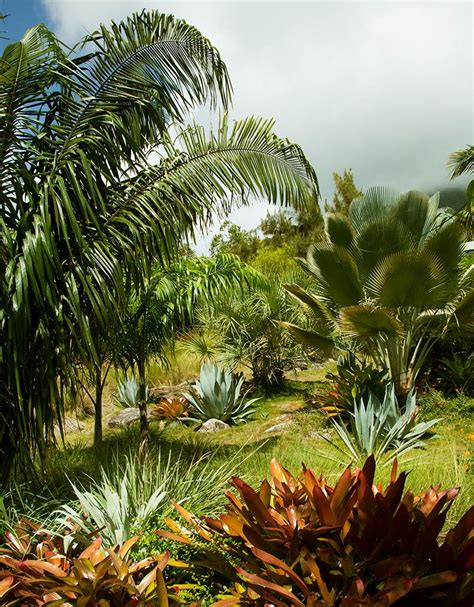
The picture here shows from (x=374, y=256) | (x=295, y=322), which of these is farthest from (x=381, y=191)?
(x=295, y=322)

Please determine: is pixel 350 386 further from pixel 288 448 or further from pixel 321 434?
pixel 288 448

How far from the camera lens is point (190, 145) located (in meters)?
5.31

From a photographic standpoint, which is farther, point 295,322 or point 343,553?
point 295,322

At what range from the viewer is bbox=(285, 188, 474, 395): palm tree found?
762 centimetres

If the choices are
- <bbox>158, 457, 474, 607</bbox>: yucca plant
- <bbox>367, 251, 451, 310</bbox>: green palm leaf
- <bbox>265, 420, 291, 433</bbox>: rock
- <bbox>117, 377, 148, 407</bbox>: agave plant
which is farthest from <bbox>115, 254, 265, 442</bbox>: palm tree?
<bbox>158, 457, 474, 607</bbox>: yucca plant

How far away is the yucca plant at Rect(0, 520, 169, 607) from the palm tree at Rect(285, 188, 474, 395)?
5.34 m

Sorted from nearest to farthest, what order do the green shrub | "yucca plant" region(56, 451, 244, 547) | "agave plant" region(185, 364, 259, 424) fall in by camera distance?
"yucca plant" region(56, 451, 244, 547) → the green shrub → "agave plant" region(185, 364, 259, 424)

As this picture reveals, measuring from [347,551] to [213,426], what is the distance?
770 cm

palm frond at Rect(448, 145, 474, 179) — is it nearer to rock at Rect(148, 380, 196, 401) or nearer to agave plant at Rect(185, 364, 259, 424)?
agave plant at Rect(185, 364, 259, 424)

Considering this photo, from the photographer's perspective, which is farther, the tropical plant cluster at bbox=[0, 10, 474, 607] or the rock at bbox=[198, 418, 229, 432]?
the rock at bbox=[198, 418, 229, 432]

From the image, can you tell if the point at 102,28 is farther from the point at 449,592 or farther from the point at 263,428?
the point at 263,428

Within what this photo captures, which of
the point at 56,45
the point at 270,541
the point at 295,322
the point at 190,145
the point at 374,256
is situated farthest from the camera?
the point at 295,322

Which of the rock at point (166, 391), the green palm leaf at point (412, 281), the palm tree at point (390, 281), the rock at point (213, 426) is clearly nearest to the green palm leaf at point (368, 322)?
the palm tree at point (390, 281)

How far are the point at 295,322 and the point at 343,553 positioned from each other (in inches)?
377
